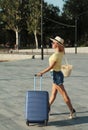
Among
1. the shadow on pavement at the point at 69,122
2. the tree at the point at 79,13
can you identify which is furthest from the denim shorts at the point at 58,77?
the tree at the point at 79,13

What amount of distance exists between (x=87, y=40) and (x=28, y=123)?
283 feet

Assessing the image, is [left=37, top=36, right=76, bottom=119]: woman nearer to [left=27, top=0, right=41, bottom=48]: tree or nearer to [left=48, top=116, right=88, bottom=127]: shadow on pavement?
[left=48, top=116, right=88, bottom=127]: shadow on pavement

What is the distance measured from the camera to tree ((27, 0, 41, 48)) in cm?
8500

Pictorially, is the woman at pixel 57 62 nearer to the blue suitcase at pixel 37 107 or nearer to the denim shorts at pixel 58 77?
the denim shorts at pixel 58 77

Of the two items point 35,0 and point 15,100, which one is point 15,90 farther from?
point 35,0

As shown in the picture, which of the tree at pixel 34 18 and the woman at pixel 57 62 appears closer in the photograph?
the woman at pixel 57 62

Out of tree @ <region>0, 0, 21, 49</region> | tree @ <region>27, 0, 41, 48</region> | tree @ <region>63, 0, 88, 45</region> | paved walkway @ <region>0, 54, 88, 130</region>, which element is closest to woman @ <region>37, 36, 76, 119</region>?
paved walkway @ <region>0, 54, 88, 130</region>

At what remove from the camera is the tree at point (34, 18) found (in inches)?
3346

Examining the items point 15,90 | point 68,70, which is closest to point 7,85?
point 15,90

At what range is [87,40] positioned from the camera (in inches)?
3703

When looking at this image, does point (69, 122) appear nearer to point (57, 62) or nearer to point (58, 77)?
point (58, 77)

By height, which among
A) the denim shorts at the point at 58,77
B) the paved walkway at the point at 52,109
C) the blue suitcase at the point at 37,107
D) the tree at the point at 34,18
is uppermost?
the tree at the point at 34,18

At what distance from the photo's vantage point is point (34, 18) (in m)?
86.1

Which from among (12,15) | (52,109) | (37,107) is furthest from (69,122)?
(12,15)
